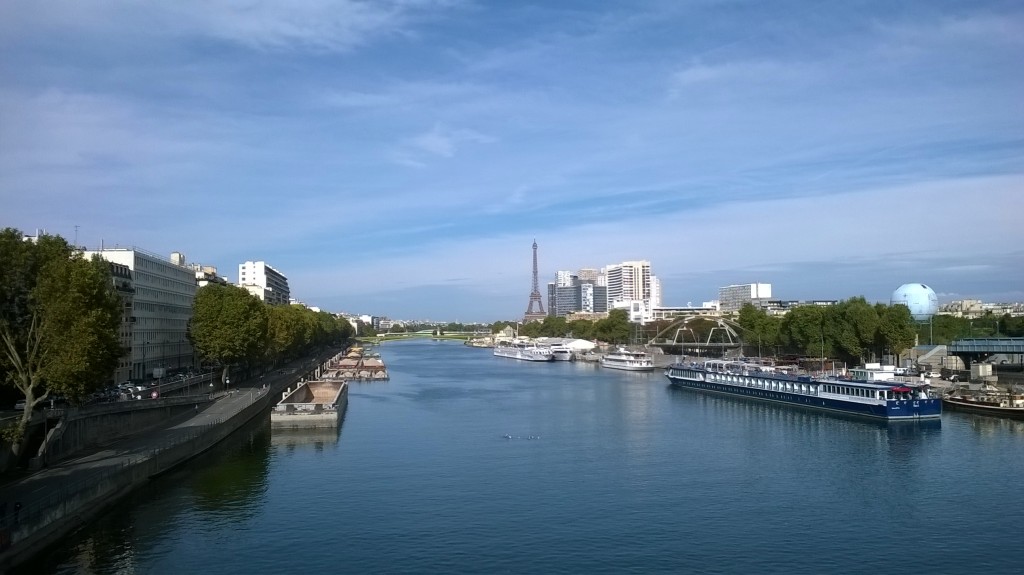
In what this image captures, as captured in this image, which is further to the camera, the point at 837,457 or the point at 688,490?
the point at 837,457

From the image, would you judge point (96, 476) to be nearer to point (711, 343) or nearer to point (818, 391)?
point (818, 391)

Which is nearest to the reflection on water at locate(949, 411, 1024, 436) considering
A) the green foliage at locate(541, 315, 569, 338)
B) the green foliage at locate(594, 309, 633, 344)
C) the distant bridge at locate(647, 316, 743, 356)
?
the distant bridge at locate(647, 316, 743, 356)

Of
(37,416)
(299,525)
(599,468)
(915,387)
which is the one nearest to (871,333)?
(915,387)

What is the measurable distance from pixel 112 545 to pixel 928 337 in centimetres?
7780

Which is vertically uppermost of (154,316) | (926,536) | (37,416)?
(154,316)

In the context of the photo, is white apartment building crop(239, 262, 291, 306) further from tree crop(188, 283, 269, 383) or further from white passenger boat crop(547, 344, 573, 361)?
tree crop(188, 283, 269, 383)

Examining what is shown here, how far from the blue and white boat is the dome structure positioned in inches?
1124

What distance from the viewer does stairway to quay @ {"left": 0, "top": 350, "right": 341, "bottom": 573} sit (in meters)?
19.0

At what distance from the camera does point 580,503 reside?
972 inches

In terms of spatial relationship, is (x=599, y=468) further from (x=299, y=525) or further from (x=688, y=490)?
(x=299, y=525)

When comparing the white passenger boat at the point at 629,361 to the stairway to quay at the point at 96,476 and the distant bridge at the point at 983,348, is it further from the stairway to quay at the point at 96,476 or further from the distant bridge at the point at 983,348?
the stairway to quay at the point at 96,476

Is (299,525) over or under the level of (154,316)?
under

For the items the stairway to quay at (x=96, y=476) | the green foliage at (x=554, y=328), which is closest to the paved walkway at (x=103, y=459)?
the stairway to quay at (x=96, y=476)

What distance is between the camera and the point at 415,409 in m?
49.9
